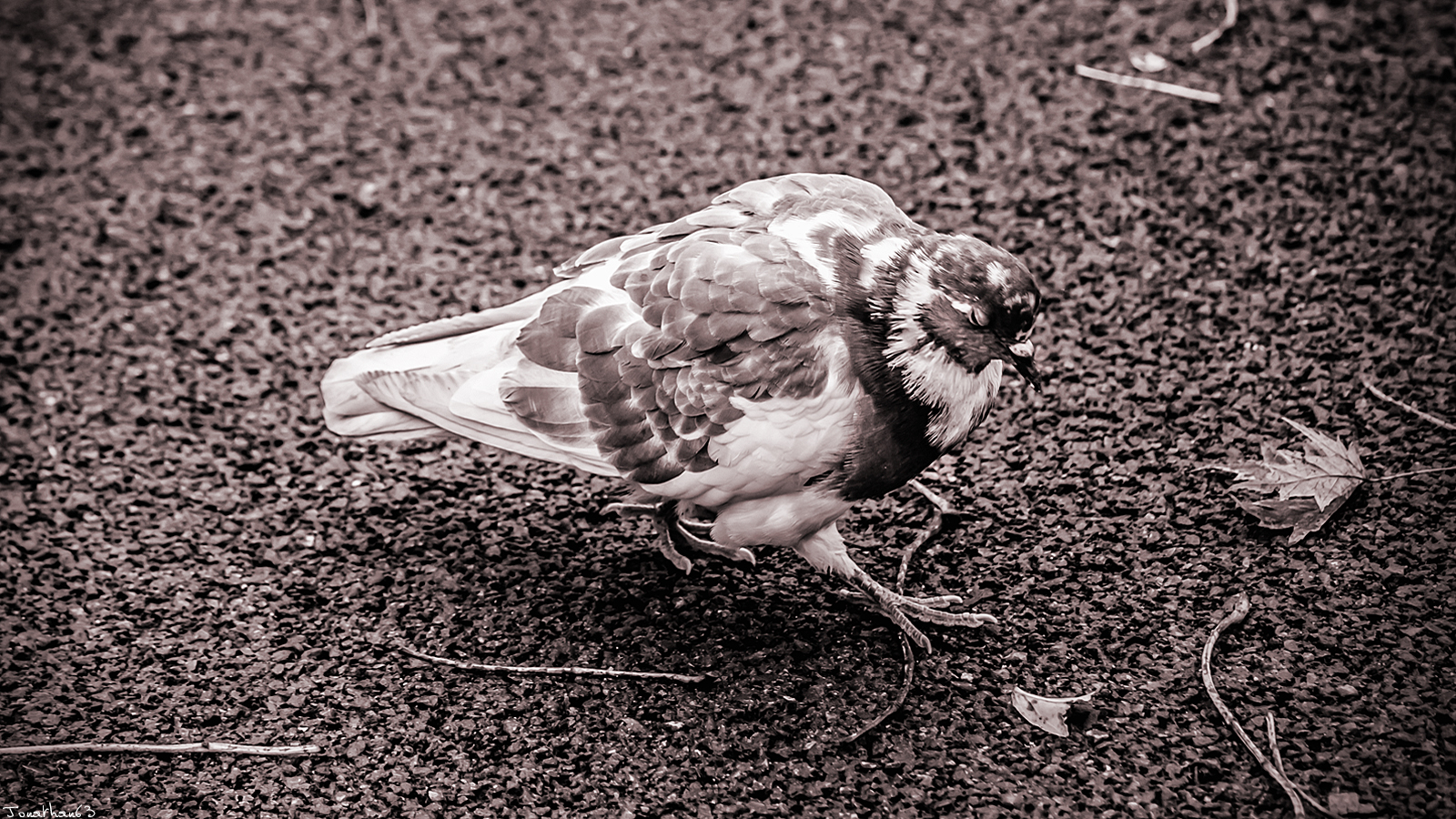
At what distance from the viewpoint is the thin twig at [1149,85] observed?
433 centimetres

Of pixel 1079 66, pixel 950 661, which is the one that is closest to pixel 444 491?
pixel 950 661

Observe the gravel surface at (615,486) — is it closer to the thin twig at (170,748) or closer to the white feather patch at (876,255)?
the thin twig at (170,748)

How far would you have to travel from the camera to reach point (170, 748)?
9.25 ft

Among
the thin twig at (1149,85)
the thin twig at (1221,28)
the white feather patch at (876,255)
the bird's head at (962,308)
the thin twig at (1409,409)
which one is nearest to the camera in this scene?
the bird's head at (962,308)

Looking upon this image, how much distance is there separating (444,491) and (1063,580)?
184cm

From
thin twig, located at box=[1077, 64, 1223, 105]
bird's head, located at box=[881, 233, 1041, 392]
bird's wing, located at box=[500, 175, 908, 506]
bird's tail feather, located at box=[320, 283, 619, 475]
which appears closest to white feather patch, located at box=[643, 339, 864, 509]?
bird's wing, located at box=[500, 175, 908, 506]

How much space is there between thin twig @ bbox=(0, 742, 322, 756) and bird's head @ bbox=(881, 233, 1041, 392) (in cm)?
176

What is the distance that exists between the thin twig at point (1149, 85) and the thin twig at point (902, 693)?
2556 millimetres

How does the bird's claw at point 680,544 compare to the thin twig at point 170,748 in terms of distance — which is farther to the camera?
the bird's claw at point 680,544

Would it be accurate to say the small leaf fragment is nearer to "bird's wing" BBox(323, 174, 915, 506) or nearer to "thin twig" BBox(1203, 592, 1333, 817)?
"thin twig" BBox(1203, 592, 1333, 817)

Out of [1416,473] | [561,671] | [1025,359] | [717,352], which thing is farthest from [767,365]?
[1416,473]

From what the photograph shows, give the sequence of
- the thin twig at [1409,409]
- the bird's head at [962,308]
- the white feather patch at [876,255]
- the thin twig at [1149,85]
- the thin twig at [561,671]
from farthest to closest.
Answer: the thin twig at [1149,85] → the thin twig at [1409,409] → the thin twig at [561,671] → the white feather patch at [876,255] → the bird's head at [962,308]

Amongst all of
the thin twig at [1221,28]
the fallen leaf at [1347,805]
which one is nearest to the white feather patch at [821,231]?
the fallen leaf at [1347,805]

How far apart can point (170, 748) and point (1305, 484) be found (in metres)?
A: 3.04
